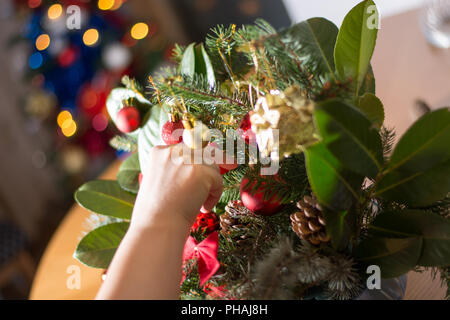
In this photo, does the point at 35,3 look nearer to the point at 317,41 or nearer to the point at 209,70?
the point at 209,70

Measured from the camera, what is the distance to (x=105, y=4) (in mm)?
1732

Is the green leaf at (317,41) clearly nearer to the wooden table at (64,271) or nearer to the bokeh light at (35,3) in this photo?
the wooden table at (64,271)

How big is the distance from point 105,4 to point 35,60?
389 mm

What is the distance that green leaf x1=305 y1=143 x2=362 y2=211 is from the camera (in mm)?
380

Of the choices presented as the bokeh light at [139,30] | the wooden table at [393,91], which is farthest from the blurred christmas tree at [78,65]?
the wooden table at [393,91]

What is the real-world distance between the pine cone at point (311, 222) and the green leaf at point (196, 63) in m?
0.23

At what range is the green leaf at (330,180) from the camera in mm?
380

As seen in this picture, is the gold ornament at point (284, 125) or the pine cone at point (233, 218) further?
the pine cone at point (233, 218)

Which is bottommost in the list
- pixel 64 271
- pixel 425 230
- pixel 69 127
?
pixel 64 271

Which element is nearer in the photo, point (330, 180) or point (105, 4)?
point (330, 180)

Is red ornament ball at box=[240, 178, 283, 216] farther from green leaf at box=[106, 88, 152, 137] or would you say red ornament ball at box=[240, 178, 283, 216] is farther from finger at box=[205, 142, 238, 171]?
green leaf at box=[106, 88, 152, 137]

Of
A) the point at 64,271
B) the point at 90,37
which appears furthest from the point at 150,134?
the point at 90,37

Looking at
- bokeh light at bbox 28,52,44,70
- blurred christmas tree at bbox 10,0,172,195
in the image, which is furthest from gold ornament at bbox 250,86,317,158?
bokeh light at bbox 28,52,44,70
